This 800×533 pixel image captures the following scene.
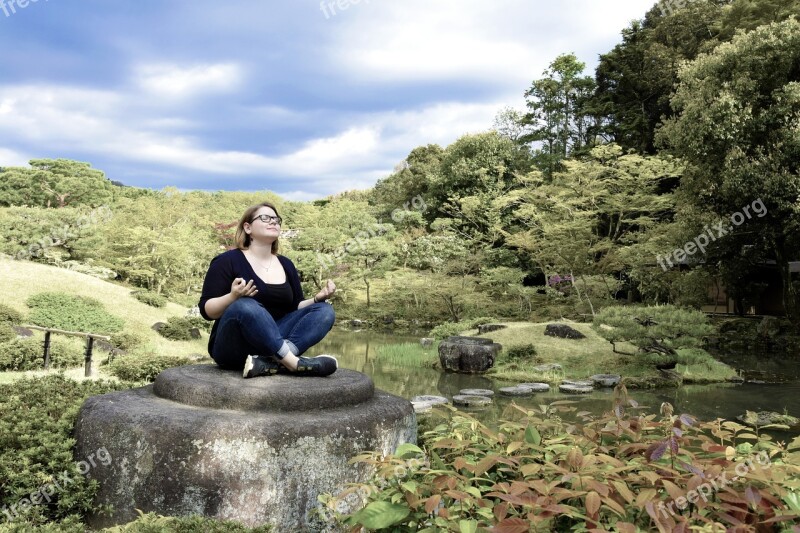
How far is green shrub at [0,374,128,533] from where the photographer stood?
3230mm

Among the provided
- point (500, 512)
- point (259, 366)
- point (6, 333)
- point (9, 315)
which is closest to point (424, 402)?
point (259, 366)

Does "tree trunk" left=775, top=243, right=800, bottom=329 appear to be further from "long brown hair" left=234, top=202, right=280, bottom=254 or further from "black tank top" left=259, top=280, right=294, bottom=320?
"long brown hair" left=234, top=202, right=280, bottom=254

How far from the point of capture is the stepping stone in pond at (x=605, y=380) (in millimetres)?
11156

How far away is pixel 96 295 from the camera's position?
15375 millimetres

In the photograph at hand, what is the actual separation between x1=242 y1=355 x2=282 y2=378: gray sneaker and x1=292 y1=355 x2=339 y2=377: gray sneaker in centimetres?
15

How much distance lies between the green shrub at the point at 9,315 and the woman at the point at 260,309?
968 cm

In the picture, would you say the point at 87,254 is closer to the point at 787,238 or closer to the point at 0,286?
the point at 0,286

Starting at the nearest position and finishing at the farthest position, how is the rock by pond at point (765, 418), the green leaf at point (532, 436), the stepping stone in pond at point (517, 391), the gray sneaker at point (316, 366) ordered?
1. the green leaf at point (532, 436)
2. the gray sneaker at point (316, 366)
3. the rock by pond at point (765, 418)
4. the stepping stone in pond at point (517, 391)

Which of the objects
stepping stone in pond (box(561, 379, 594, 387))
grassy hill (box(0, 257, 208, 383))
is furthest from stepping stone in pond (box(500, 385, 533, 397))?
grassy hill (box(0, 257, 208, 383))

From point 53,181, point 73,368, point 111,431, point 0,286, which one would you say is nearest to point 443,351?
point 73,368

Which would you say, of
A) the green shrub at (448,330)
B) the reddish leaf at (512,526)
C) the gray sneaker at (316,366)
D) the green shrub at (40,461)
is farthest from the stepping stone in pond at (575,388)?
the reddish leaf at (512,526)

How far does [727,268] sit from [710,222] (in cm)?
264

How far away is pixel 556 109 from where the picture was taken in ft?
96.3

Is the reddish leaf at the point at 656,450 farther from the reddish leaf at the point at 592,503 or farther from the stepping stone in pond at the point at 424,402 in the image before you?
the stepping stone in pond at the point at 424,402
